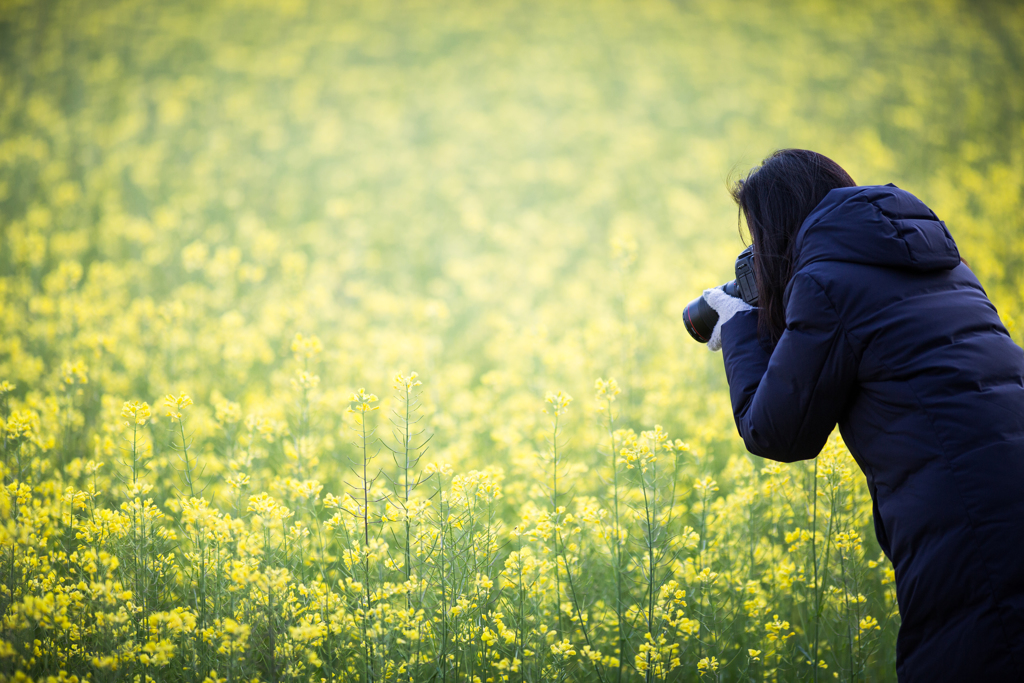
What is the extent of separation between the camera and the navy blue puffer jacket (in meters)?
0.28

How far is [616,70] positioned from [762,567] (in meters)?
14.1

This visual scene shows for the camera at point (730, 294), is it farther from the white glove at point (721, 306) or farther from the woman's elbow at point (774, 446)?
the woman's elbow at point (774, 446)

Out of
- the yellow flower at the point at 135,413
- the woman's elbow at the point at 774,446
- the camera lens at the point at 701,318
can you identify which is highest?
the camera lens at the point at 701,318

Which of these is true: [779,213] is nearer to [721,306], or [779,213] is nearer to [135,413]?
[721,306]

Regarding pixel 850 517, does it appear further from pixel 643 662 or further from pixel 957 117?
pixel 957 117

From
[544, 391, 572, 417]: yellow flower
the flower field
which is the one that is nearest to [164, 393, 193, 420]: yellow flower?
the flower field

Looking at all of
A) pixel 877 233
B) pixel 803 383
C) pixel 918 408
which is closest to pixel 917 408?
pixel 918 408

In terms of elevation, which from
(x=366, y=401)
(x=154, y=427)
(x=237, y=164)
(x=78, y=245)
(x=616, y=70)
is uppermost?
(x=616, y=70)

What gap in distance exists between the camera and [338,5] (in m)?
16.9

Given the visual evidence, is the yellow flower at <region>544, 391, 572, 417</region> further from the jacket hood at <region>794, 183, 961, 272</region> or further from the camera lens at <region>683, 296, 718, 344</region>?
the jacket hood at <region>794, 183, 961, 272</region>

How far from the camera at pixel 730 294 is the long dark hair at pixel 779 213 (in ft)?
0.23

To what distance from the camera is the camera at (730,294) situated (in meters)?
2.13

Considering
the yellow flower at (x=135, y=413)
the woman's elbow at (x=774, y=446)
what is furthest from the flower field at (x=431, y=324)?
the woman's elbow at (x=774, y=446)

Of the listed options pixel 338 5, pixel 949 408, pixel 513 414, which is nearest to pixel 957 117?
pixel 513 414
